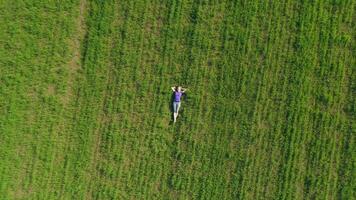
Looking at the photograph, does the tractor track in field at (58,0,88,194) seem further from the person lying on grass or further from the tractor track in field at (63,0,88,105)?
the person lying on grass

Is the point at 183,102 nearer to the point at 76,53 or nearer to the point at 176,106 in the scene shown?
the point at 176,106

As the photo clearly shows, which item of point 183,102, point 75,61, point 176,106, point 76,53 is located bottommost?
point 176,106

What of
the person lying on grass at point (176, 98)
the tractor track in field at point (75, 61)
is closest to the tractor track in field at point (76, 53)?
the tractor track in field at point (75, 61)

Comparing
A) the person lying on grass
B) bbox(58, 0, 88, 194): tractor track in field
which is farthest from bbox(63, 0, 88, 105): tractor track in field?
the person lying on grass

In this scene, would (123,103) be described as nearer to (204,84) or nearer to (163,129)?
(163,129)

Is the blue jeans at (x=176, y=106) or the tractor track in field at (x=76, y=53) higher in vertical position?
the tractor track in field at (x=76, y=53)

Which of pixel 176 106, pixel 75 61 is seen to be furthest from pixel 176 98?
pixel 75 61

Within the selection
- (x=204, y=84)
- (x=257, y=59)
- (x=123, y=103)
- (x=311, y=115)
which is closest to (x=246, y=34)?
(x=257, y=59)

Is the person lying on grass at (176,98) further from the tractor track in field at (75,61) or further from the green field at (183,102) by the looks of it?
the tractor track in field at (75,61)
